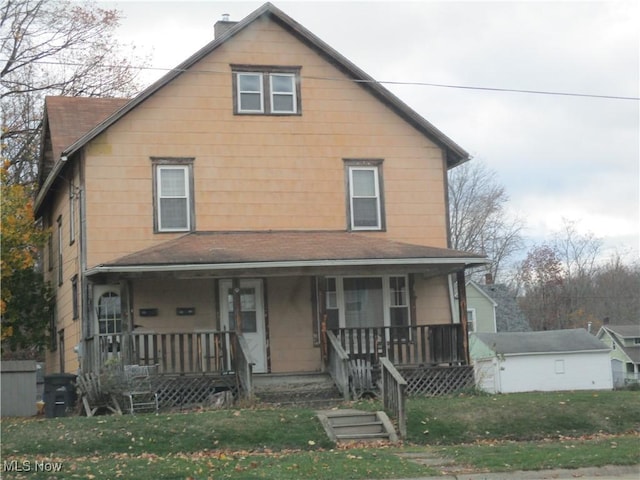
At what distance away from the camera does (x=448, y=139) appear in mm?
23766

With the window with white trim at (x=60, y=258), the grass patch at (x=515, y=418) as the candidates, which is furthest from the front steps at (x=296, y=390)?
the window with white trim at (x=60, y=258)

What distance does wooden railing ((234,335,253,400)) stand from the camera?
63.6 feet

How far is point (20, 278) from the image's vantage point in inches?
1087

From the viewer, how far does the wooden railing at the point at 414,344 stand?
69.7ft

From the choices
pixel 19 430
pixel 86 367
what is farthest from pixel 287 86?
pixel 19 430

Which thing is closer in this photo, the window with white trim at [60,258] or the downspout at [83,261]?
the downspout at [83,261]

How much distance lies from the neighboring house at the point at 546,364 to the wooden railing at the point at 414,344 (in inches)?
1030

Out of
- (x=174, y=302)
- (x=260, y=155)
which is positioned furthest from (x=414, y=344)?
(x=260, y=155)

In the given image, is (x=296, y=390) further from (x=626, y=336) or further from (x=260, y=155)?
(x=626, y=336)

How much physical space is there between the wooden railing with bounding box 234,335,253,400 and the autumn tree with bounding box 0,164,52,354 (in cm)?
894

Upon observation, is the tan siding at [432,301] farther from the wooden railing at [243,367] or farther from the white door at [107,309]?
the white door at [107,309]

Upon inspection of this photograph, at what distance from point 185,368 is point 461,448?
26.4 feet

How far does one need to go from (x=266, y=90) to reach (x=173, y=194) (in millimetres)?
3445

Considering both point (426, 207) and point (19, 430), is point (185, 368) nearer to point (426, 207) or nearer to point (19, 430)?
point (19, 430)
